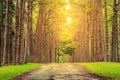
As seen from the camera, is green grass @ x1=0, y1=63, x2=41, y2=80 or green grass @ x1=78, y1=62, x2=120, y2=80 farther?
green grass @ x1=78, y1=62, x2=120, y2=80

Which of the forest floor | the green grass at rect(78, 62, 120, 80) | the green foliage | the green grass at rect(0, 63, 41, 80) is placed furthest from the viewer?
the green foliage

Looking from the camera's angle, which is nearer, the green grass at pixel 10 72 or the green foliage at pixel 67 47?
the green grass at pixel 10 72

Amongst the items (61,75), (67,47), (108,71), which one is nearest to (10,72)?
(61,75)

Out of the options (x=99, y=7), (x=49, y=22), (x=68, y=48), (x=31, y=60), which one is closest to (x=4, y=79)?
(x=99, y=7)

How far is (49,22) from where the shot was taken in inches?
2879

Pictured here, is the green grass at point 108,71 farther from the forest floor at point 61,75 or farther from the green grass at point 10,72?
the green grass at point 10,72

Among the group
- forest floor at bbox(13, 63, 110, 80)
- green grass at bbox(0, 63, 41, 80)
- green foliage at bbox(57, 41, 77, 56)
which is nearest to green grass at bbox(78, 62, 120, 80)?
forest floor at bbox(13, 63, 110, 80)

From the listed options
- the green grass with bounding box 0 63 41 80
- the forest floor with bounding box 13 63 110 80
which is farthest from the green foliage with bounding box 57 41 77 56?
the forest floor with bounding box 13 63 110 80

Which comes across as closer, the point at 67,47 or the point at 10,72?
the point at 10,72

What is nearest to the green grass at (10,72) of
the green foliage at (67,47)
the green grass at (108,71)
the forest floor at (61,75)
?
the forest floor at (61,75)

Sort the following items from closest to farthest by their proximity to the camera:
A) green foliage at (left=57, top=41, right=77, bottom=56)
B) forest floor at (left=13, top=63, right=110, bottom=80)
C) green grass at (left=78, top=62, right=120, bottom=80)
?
forest floor at (left=13, top=63, right=110, bottom=80) → green grass at (left=78, top=62, right=120, bottom=80) → green foliage at (left=57, top=41, right=77, bottom=56)

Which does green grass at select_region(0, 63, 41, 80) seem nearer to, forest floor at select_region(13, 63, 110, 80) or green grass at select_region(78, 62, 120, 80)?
forest floor at select_region(13, 63, 110, 80)

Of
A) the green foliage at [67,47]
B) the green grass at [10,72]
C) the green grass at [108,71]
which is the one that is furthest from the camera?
the green foliage at [67,47]

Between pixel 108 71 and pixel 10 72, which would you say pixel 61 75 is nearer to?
pixel 10 72
